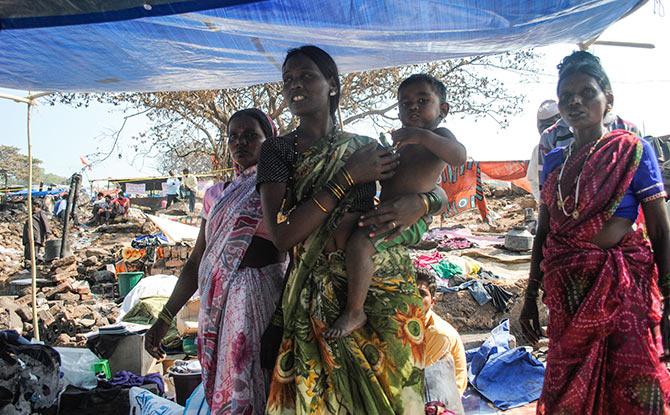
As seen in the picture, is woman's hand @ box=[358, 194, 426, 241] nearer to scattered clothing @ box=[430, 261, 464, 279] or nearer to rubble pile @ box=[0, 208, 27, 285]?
scattered clothing @ box=[430, 261, 464, 279]

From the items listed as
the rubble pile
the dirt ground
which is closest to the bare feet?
the dirt ground

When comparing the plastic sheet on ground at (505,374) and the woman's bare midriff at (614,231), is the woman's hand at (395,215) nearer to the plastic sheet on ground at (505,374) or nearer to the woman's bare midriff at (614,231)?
the woman's bare midriff at (614,231)

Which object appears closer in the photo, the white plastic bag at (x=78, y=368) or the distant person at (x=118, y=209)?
the white plastic bag at (x=78, y=368)

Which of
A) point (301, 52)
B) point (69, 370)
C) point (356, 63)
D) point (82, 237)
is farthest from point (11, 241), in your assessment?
point (301, 52)

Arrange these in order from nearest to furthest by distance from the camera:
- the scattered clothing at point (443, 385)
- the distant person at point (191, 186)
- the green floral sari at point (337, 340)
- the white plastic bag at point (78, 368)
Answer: the green floral sari at point (337, 340), the scattered clothing at point (443, 385), the white plastic bag at point (78, 368), the distant person at point (191, 186)

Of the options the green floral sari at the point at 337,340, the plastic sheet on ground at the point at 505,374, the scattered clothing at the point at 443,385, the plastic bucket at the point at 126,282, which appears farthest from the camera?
the plastic bucket at the point at 126,282

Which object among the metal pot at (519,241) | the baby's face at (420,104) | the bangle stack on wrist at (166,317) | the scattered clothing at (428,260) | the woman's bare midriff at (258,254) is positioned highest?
the baby's face at (420,104)

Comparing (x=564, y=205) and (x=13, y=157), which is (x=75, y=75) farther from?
(x=13, y=157)

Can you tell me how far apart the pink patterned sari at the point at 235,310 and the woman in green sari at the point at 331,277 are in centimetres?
22

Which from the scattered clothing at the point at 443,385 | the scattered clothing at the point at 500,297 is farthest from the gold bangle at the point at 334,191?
the scattered clothing at the point at 500,297

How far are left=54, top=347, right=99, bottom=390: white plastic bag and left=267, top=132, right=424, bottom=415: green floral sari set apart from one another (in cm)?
280

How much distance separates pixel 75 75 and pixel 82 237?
17136mm

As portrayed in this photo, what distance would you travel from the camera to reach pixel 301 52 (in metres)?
1.78

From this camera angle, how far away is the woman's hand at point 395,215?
5.30ft
